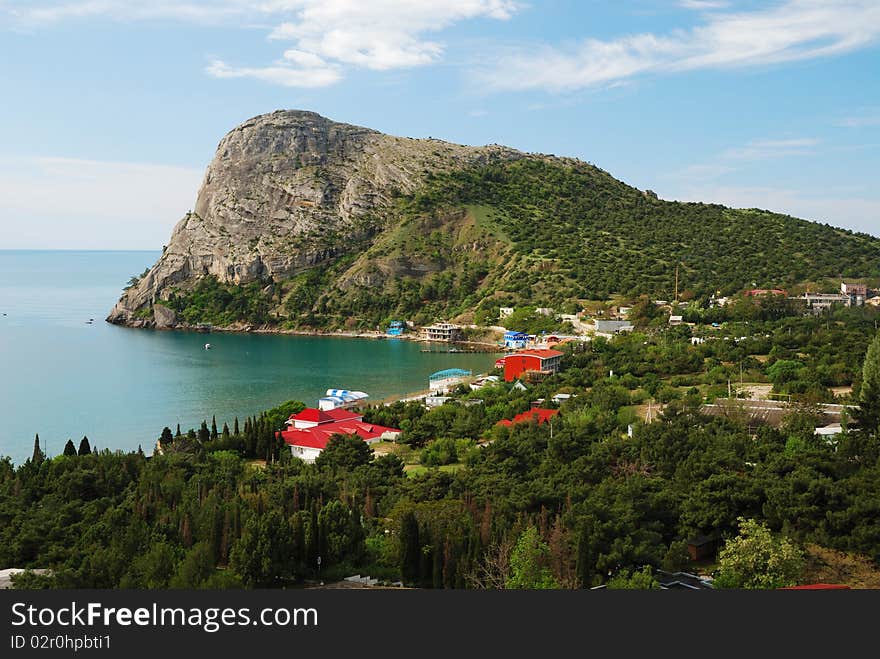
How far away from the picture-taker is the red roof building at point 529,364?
38.6 meters

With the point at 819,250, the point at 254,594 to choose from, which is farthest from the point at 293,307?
the point at 254,594

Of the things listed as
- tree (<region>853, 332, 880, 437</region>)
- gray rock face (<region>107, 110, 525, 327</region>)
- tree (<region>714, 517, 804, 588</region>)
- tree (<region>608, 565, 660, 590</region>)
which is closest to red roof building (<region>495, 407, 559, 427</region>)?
tree (<region>853, 332, 880, 437</region>)

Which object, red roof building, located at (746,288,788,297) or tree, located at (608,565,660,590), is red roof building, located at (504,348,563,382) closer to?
red roof building, located at (746,288,788,297)

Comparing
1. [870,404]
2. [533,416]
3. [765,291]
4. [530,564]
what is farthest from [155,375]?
[765,291]

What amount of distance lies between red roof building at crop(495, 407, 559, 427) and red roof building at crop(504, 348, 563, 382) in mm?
10763

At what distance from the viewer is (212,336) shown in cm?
→ 6881

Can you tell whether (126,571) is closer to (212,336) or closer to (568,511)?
(568,511)

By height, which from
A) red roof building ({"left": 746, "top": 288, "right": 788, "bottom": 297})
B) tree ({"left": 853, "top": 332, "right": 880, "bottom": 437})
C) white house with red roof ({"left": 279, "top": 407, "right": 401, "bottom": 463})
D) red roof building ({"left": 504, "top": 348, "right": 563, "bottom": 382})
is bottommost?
white house with red roof ({"left": 279, "top": 407, "right": 401, "bottom": 463})

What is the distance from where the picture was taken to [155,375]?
4591cm

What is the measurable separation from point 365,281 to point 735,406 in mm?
54087

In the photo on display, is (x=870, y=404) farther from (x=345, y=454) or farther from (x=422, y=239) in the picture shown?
(x=422, y=239)

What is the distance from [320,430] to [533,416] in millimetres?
6736

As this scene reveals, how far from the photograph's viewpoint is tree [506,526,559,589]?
1061 centimetres

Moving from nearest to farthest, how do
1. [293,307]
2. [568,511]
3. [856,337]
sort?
1. [568,511]
2. [856,337]
3. [293,307]
